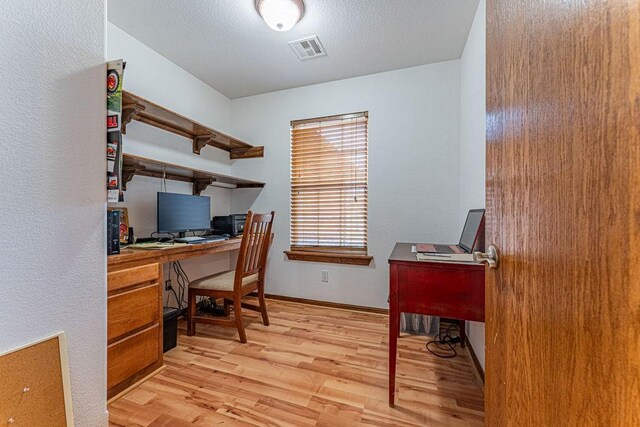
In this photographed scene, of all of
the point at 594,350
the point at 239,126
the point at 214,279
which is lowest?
the point at 214,279

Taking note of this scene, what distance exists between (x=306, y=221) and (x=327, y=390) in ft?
5.56

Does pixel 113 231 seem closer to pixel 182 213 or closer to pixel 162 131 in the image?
pixel 182 213

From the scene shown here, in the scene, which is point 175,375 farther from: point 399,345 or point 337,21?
point 337,21

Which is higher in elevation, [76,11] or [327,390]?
[76,11]

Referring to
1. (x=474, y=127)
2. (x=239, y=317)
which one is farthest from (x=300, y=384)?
(x=474, y=127)

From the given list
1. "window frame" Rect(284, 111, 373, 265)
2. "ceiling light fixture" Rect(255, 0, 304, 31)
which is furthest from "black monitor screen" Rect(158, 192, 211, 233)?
"ceiling light fixture" Rect(255, 0, 304, 31)

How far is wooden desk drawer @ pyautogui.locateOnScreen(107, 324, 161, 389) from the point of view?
1.41 meters

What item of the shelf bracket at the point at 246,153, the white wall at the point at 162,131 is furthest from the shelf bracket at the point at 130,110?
the shelf bracket at the point at 246,153

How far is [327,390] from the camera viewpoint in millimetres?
1516

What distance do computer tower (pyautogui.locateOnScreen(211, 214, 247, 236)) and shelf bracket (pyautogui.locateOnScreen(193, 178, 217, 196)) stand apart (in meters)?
0.34

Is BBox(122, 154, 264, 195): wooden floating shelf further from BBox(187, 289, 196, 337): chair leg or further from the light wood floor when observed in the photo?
the light wood floor

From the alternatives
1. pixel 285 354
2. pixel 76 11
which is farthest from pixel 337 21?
pixel 285 354

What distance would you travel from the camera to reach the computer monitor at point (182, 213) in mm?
2166

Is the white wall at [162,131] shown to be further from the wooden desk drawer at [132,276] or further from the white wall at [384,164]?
the wooden desk drawer at [132,276]
